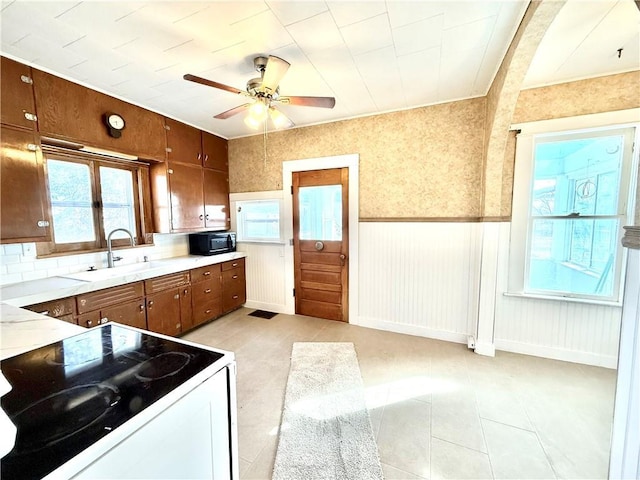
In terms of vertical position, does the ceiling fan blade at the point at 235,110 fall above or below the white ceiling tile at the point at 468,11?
below

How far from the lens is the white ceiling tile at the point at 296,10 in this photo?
5.02ft

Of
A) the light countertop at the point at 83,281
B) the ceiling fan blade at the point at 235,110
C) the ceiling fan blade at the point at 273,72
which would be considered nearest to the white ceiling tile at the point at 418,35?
the ceiling fan blade at the point at 273,72

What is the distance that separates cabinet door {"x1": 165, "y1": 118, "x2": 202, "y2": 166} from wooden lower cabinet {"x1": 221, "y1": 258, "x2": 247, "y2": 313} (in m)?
1.49

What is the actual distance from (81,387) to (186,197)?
9.62ft

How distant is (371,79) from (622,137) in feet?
7.26

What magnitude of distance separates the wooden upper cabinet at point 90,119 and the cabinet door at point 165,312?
61.6 inches

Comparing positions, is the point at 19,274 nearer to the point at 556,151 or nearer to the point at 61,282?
the point at 61,282

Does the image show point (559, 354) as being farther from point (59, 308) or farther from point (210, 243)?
point (59, 308)

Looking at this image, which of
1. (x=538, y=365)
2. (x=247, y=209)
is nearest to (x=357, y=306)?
(x=538, y=365)

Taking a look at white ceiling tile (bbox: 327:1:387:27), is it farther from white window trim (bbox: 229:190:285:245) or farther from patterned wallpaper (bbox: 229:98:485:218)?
white window trim (bbox: 229:190:285:245)

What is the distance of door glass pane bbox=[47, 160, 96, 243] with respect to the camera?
8.12ft

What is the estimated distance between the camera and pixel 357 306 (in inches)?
136

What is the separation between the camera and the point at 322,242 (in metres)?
3.58

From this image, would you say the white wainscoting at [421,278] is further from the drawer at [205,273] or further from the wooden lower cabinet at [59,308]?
the wooden lower cabinet at [59,308]
